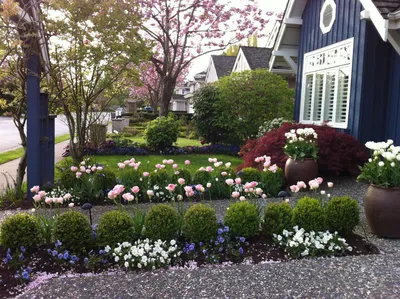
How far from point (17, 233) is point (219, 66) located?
99.8ft

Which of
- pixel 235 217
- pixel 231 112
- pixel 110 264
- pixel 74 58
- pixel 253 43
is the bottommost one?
pixel 110 264

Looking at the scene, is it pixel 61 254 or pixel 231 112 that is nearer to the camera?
pixel 61 254

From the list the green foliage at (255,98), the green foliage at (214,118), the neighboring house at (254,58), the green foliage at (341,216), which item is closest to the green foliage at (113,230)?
the green foliage at (341,216)

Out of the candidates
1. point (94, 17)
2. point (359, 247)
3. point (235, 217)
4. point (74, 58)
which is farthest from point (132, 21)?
point (359, 247)

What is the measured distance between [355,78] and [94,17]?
5176 mm

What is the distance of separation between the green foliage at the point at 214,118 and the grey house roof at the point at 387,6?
6787 millimetres

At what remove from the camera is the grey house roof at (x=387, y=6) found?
21.1 feet

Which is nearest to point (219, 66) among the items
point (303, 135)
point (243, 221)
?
point (303, 135)

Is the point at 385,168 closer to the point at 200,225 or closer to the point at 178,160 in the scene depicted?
the point at 200,225

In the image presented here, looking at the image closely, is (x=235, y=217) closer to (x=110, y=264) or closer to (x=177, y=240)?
(x=177, y=240)

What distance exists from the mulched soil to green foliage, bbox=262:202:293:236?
5.2 inches

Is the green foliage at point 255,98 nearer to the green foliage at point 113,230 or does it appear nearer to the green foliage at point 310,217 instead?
the green foliage at point 310,217

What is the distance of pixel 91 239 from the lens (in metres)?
3.67

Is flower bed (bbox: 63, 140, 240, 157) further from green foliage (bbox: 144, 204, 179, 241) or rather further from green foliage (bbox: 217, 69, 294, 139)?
green foliage (bbox: 144, 204, 179, 241)
